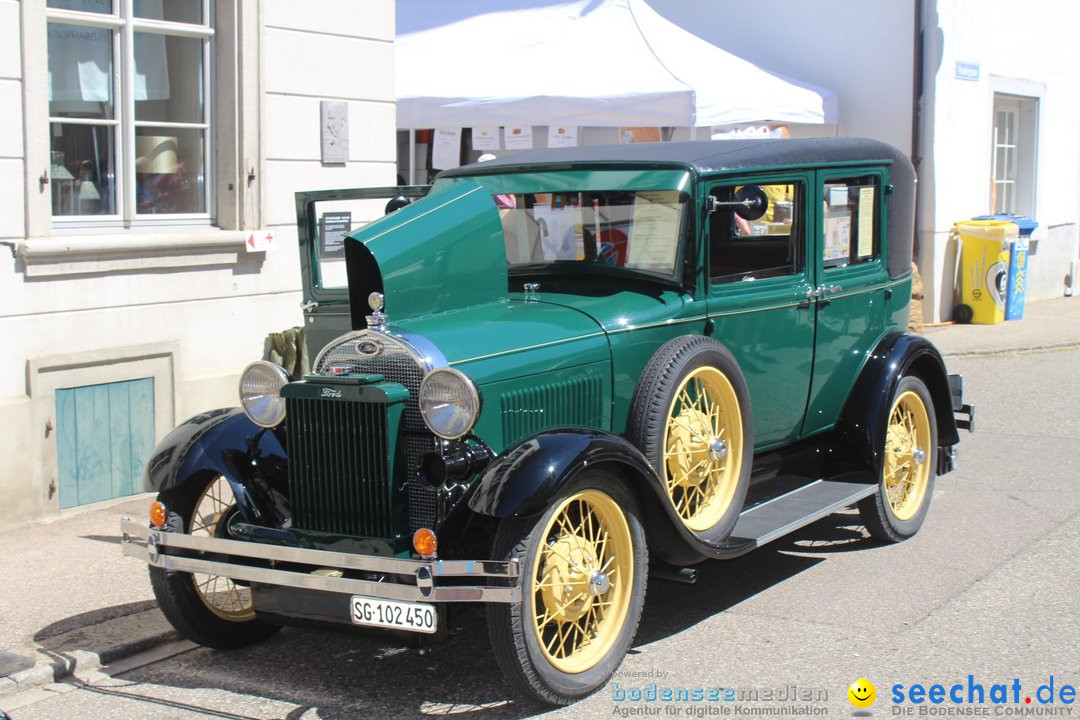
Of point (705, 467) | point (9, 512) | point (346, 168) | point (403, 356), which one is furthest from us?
point (346, 168)

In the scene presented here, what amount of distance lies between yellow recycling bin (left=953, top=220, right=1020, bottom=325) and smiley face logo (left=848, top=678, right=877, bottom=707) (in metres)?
10.8

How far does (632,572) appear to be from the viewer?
14.9 ft

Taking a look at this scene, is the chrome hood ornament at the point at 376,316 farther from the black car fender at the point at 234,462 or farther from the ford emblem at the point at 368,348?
the black car fender at the point at 234,462

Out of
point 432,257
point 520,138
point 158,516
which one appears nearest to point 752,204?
point 432,257

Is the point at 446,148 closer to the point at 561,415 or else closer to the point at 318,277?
the point at 318,277

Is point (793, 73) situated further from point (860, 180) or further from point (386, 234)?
point (386, 234)

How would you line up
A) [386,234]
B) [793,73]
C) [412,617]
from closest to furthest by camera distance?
[412,617], [386,234], [793,73]

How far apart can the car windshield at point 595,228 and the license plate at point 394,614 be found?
190 centimetres

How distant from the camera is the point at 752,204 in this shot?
529cm

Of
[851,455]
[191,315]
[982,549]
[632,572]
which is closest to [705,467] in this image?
[632,572]

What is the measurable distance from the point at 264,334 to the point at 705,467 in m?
3.65

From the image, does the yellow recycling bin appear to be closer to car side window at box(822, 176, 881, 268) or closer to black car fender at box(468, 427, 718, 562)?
car side window at box(822, 176, 881, 268)

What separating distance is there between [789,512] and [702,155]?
1588 mm

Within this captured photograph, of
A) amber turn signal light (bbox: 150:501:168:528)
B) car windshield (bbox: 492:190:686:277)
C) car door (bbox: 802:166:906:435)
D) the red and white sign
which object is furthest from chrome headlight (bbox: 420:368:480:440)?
the red and white sign
